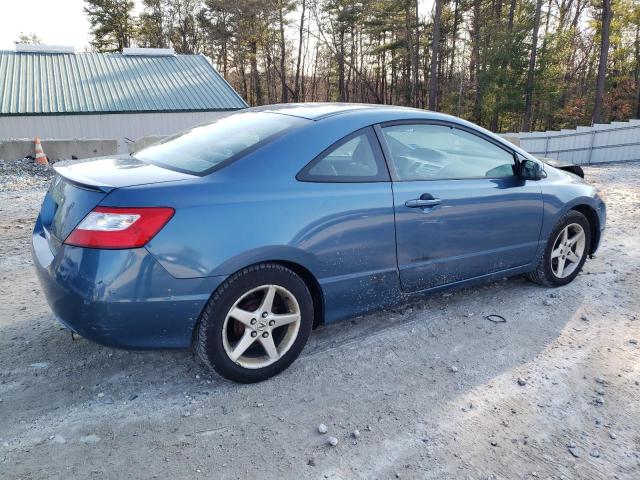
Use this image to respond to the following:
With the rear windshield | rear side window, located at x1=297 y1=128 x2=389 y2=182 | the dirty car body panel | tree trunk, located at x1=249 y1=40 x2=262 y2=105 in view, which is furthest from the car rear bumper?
tree trunk, located at x1=249 y1=40 x2=262 y2=105

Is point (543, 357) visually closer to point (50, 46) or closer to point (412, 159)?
point (412, 159)

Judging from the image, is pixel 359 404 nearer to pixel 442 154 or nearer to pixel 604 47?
pixel 442 154

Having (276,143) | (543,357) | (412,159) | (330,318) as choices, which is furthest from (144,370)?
(543,357)

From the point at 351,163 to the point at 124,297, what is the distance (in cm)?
151

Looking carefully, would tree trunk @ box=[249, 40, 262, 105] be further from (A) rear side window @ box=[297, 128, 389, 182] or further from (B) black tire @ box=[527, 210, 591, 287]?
(A) rear side window @ box=[297, 128, 389, 182]

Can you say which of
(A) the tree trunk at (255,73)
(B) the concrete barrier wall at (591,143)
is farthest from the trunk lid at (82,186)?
(A) the tree trunk at (255,73)

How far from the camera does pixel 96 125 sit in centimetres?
1988

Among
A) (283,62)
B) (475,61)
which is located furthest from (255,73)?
(475,61)

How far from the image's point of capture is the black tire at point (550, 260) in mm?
4125

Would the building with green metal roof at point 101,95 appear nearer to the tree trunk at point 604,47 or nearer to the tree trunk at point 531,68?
the tree trunk at point 604,47

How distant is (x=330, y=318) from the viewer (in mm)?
3021

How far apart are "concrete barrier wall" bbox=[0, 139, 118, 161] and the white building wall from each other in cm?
798

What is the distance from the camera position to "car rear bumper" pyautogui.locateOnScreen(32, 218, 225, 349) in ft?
7.57

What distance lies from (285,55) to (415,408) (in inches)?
1731
